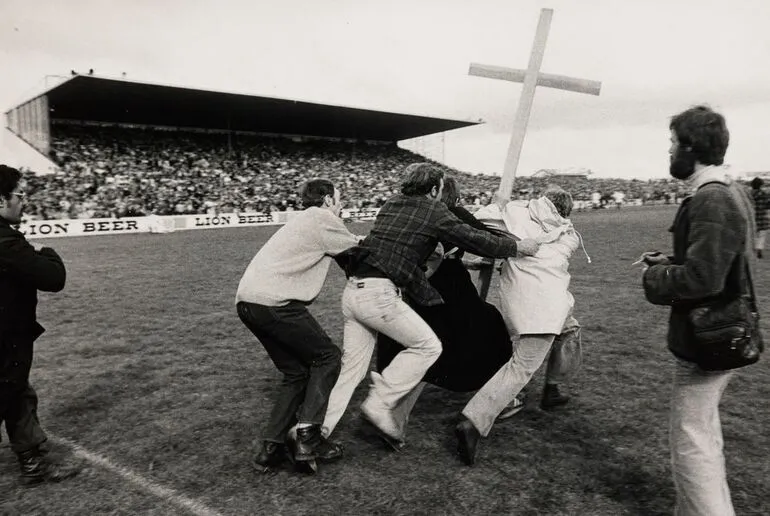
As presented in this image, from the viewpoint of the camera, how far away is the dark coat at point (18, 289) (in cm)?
328

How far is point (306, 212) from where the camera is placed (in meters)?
3.64

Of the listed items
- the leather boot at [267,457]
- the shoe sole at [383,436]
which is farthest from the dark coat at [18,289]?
the shoe sole at [383,436]

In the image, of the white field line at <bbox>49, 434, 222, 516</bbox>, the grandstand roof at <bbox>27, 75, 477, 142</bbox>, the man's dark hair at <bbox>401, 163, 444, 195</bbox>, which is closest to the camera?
the white field line at <bbox>49, 434, 222, 516</bbox>

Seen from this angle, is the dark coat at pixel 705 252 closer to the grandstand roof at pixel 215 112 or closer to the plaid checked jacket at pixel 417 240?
the plaid checked jacket at pixel 417 240

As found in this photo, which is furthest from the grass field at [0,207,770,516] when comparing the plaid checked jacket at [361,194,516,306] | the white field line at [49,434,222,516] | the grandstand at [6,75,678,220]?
the grandstand at [6,75,678,220]

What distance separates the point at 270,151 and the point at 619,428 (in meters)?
41.8

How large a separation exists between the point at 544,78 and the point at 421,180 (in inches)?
116

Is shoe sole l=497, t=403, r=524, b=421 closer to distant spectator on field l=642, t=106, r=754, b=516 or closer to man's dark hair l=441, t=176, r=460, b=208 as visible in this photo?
man's dark hair l=441, t=176, r=460, b=208

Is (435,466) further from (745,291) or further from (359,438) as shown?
(745,291)

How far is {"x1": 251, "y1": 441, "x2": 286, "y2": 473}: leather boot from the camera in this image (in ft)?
12.0

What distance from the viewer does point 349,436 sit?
167 inches

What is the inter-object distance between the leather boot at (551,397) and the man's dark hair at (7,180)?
3.83 meters

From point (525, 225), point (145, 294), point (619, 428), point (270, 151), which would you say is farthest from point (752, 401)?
point (270, 151)

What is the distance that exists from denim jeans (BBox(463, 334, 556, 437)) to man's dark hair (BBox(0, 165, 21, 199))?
2.91 metres
